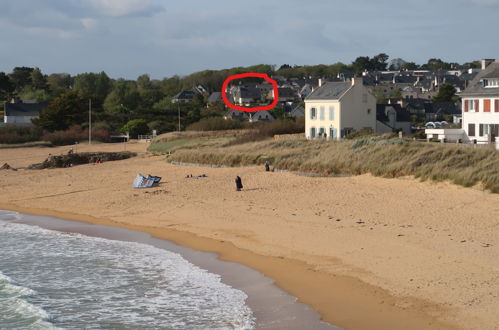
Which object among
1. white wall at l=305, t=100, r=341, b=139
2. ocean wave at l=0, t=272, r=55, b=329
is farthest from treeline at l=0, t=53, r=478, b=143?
ocean wave at l=0, t=272, r=55, b=329

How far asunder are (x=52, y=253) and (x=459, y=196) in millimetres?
11410

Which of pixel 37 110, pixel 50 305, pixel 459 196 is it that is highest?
pixel 37 110

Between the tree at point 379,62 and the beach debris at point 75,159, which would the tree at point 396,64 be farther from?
the beach debris at point 75,159

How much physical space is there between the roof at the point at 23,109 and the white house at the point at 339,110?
39035 millimetres

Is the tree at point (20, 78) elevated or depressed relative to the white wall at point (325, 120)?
elevated

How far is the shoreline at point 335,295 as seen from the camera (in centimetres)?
1000

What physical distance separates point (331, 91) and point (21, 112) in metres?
41.6

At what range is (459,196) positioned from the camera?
18.8m

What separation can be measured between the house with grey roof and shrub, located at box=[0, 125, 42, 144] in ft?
39.8

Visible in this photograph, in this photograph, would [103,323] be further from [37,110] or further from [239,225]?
[37,110]

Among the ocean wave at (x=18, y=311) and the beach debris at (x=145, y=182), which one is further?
the beach debris at (x=145, y=182)

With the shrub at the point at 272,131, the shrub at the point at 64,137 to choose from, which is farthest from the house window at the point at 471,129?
the shrub at the point at 64,137

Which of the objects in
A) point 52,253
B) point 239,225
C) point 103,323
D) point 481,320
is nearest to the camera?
point 481,320

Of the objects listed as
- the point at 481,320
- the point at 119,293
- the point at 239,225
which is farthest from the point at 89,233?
the point at 481,320
